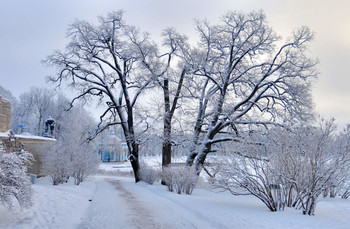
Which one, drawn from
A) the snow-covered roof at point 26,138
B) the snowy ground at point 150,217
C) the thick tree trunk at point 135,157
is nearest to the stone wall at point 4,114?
the snow-covered roof at point 26,138

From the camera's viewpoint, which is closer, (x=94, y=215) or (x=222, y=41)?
(x=94, y=215)

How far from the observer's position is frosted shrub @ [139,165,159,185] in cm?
2044

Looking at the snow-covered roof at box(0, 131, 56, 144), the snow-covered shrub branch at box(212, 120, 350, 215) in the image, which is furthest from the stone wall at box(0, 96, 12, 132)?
the snow-covered shrub branch at box(212, 120, 350, 215)

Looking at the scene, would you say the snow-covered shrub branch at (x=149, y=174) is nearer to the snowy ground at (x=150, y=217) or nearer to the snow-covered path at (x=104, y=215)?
the snow-covered path at (x=104, y=215)

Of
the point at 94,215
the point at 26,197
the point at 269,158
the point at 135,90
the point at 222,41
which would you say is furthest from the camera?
the point at 135,90

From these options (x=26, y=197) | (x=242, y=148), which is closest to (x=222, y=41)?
(x=242, y=148)

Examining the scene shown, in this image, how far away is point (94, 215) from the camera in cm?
845

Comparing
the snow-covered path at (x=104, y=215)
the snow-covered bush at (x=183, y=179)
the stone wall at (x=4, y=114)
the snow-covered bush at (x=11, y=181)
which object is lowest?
the snow-covered path at (x=104, y=215)

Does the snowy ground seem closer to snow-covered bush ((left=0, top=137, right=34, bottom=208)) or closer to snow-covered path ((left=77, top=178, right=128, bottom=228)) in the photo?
snow-covered path ((left=77, top=178, right=128, bottom=228))

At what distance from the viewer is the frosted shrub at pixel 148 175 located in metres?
20.4

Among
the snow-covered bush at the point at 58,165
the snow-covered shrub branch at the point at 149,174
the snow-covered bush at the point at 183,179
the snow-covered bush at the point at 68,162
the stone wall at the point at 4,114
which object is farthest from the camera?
the snow-covered shrub branch at the point at 149,174

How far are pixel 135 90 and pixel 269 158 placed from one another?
1567 centimetres

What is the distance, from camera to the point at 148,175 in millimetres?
20688

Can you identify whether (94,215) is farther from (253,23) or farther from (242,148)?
(253,23)
